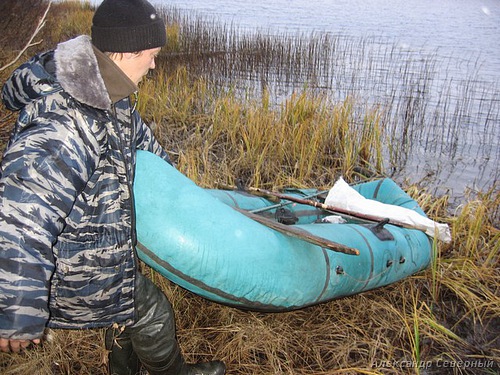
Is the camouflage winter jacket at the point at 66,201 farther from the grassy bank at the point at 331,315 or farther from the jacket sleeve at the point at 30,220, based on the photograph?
the grassy bank at the point at 331,315

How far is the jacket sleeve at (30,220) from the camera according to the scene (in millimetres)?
1162

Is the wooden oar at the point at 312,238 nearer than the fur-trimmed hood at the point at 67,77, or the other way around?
the fur-trimmed hood at the point at 67,77

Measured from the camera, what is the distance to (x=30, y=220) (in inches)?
45.9

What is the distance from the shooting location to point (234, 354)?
2176 mm

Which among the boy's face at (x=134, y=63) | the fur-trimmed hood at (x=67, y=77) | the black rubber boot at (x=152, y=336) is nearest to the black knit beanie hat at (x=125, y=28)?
the boy's face at (x=134, y=63)

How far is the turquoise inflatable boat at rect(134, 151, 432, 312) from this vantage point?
185 cm

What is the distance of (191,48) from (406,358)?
7.95 meters

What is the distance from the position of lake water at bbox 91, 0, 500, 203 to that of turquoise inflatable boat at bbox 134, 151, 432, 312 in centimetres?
219

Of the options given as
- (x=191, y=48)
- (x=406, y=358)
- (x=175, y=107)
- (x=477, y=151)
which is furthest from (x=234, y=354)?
(x=191, y=48)

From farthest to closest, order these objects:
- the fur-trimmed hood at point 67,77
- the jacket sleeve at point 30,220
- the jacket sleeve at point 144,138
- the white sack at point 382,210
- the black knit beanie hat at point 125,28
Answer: the white sack at point 382,210, the jacket sleeve at point 144,138, the black knit beanie hat at point 125,28, the fur-trimmed hood at point 67,77, the jacket sleeve at point 30,220

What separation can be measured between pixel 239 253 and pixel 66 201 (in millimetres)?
893

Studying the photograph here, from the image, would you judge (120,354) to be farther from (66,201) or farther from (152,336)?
(66,201)

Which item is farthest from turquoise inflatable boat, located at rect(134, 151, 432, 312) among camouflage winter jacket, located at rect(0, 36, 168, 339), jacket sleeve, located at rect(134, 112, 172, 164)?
camouflage winter jacket, located at rect(0, 36, 168, 339)

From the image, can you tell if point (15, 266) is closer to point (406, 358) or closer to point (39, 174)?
point (39, 174)
